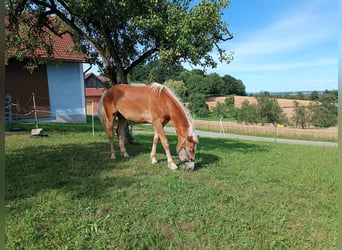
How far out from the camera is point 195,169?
6.04 metres

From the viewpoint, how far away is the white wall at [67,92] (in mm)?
17922

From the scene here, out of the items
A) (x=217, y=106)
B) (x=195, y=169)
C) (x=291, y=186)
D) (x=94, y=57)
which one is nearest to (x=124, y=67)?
(x=94, y=57)

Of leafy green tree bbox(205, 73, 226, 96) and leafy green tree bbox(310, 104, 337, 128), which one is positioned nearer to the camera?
leafy green tree bbox(310, 104, 337, 128)

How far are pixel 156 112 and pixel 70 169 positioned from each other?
2.17 meters

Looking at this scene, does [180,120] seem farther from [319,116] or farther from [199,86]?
[199,86]

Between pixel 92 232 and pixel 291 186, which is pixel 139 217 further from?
pixel 291 186

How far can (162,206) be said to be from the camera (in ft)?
12.9

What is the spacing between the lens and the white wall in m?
17.9

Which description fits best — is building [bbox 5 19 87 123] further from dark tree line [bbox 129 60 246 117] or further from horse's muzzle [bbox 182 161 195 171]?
horse's muzzle [bbox 182 161 195 171]

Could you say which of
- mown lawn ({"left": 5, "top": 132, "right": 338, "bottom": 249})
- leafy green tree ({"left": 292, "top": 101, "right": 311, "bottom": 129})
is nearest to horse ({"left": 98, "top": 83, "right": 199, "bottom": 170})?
mown lawn ({"left": 5, "top": 132, "right": 338, "bottom": 249})

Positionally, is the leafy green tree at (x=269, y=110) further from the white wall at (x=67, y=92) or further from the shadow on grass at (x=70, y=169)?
the shadow on grass at (x=70, y=169)

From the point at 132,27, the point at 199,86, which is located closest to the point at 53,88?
the point at 132,27

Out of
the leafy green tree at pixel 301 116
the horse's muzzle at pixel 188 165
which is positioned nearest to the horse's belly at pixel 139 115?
the horse's muzzle at pixel 188 165

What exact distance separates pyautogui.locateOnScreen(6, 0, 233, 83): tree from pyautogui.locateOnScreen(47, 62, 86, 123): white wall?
25.3ft
